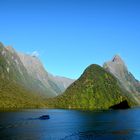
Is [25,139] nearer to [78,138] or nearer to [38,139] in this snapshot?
[38,139]

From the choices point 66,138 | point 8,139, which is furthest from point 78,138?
point 8,139

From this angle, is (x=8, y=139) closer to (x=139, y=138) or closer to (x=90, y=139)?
(x=90, y=139)

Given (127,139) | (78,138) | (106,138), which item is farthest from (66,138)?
(127,139)

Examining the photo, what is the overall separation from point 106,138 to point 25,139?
1399 inches

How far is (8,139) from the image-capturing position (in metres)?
137

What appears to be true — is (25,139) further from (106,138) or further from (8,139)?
(106,138)

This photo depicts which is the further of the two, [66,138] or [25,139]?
[66,138]

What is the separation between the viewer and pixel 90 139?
145000 mm

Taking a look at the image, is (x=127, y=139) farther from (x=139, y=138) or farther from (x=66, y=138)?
(x=66, y=138)


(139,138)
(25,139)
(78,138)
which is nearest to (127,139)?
(139,138)

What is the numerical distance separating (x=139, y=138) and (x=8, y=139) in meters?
57.4

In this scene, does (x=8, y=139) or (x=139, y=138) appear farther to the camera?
(x=139, y=138)

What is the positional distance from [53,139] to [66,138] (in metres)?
6.85

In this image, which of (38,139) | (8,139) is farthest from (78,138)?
(8,139)
